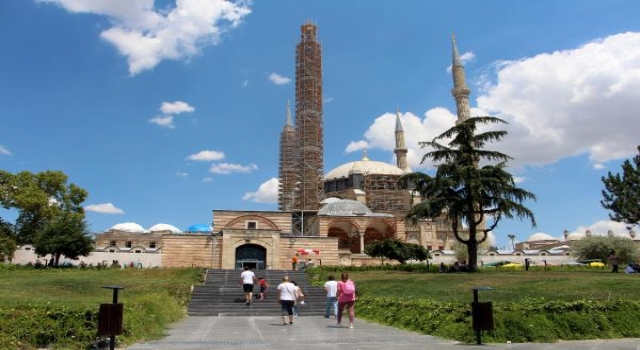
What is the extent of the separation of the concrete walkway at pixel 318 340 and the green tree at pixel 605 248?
3348 cm

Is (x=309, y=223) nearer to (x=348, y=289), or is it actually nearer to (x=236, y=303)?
(x=236, y=303)

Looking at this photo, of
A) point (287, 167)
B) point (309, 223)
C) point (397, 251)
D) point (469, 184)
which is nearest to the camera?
point (469, 184)

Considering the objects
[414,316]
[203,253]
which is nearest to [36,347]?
[414,316]

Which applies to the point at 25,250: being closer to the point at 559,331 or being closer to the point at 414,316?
the point at 414,316

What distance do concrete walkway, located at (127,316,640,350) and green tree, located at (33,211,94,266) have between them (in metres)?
25.6

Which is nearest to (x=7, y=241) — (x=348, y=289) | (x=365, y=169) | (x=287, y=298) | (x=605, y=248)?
(x=287, y=298)

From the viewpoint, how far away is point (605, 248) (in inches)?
1507

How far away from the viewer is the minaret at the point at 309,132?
50594mm

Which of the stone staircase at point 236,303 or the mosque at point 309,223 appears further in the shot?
the mosque at point 309,223

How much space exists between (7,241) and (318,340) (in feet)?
121

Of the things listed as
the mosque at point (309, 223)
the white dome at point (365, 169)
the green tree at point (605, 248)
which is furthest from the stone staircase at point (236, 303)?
the white dome at point (365, 169)

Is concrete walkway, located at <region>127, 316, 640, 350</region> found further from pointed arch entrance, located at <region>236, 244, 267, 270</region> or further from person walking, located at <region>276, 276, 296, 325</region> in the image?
pointed arch entrance, located at <region>236, 244, 267, 270</region>

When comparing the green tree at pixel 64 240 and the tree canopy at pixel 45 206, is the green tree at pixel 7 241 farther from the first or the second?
the green tree at pixel 64 240

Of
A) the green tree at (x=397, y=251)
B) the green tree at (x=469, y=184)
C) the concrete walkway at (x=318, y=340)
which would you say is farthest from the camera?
the green tree at (x=397, y=251)
